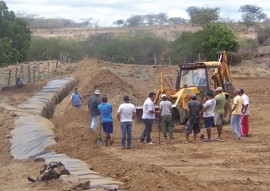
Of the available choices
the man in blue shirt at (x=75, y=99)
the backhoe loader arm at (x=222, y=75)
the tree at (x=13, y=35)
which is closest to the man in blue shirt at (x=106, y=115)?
the man in blue shirt at (x=75, y=99)

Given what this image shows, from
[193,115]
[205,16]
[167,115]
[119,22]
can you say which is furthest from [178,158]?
[119,22]

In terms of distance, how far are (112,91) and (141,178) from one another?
19795 mm

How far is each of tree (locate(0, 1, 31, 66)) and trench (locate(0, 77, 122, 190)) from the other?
694 cm

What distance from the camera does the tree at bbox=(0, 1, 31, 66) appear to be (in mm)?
37688

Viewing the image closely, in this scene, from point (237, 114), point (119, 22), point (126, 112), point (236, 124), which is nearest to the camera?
point (126, 112)

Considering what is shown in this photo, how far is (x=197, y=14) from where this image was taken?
87.8m

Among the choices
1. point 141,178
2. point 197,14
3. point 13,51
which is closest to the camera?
point 141,178

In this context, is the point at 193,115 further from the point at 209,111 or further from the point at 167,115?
the point at 167,115

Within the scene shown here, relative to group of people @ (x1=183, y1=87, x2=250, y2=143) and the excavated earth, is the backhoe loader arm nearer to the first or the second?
the excavated earth

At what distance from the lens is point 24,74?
43.1 metres

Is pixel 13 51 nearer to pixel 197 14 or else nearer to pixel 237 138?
pixel 237 138

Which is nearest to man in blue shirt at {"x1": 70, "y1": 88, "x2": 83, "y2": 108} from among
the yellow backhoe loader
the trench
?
the trench

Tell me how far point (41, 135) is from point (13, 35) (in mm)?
24413

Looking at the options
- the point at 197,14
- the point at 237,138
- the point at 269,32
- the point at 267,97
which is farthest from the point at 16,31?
the point at 197,14
